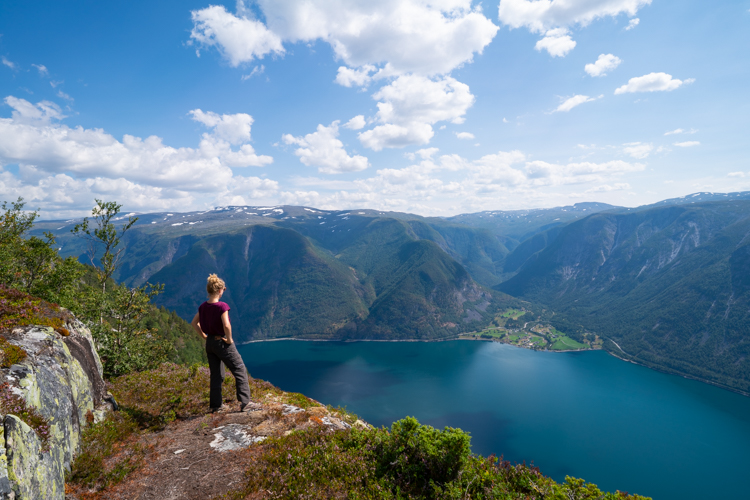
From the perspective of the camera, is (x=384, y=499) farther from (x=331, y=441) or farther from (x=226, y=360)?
(x=226, y=360)

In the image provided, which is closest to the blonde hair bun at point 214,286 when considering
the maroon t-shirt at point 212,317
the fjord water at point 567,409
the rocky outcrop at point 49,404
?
the maroon t-shirt at point 212,317

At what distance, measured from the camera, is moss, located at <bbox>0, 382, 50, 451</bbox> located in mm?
5898

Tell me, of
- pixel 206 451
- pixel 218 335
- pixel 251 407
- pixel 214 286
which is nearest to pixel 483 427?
pixel 251 407

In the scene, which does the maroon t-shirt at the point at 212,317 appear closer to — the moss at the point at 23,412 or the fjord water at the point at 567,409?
the moss at the point at 23,412

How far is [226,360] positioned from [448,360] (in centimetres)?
19762

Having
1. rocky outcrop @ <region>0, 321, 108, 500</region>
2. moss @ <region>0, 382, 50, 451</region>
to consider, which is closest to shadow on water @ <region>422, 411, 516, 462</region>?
rocky outcrop @ <region>0, 321, 108, 500</region>

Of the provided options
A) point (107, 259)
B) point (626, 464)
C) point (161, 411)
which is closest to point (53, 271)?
point (107, 259)

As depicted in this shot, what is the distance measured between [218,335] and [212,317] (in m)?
0.65

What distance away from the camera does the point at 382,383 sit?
499 ft

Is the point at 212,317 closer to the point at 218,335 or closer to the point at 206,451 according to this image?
the point at 218,335

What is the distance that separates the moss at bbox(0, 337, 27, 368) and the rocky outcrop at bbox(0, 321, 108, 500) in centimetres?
13

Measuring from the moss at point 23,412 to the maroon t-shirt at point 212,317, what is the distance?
11.8ft

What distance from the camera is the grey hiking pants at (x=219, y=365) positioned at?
934cm

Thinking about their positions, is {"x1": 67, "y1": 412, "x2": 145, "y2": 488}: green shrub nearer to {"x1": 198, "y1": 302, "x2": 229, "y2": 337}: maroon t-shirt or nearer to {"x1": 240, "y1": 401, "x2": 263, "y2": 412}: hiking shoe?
{"x1": 240, "y1": 401, "x2": 263, "y2": 412}: hiking shoe
